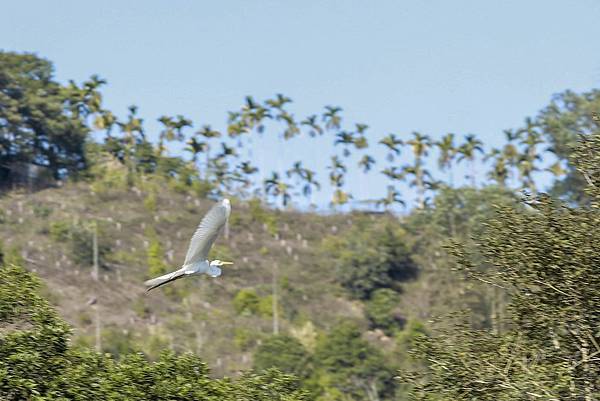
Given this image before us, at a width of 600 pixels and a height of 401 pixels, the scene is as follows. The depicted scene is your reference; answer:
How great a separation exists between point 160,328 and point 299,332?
38.9ft

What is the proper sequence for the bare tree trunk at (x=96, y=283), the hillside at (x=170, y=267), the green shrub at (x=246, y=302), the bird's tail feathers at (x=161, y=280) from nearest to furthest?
the bird's tail feathers at (x=161, y=280) < the bare tree trunk at (x=96, y=283) < the hillside at (x=170, y=267) < the green shrub at (x=246, y=302)

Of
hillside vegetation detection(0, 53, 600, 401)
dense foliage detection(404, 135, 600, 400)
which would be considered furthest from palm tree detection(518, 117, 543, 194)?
dense foliage detection(404, 135, 600, 400)

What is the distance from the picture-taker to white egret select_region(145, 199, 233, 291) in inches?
1143

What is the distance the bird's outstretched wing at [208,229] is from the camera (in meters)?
29.2

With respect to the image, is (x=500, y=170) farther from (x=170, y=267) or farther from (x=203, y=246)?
(x=203, y=246)

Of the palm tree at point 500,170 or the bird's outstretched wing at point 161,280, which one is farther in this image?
the palm tree at point 500,170

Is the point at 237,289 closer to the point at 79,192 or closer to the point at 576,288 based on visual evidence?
the point at 79,192

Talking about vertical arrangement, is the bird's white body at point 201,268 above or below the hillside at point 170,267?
below

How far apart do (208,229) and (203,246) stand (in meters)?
0.57

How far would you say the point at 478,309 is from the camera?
114688 millimetres

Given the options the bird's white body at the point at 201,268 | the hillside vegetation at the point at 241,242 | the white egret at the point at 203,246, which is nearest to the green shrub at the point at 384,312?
the hillside vegetation at the point at 241,242

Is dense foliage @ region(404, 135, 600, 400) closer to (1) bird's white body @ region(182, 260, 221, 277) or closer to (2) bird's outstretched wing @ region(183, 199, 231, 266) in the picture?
(1) bird's white body @ region(182, 260, 221, 277)

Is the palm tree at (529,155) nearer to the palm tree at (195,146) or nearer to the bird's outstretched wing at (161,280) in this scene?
the palm tree at (195,146)

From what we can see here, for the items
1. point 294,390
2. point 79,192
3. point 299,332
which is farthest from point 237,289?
point 294,390
